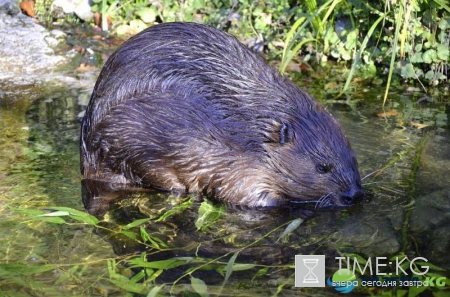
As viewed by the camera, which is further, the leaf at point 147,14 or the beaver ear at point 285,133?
the leaf at point 147,14

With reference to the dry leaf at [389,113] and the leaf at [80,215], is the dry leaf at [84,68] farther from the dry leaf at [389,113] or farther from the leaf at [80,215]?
the leaf at [80,215]

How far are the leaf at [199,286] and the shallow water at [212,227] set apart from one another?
0.03 m

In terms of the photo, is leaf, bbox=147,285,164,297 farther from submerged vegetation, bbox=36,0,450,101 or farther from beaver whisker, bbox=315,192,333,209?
submerged vegetation, bbox=36,0,450,101

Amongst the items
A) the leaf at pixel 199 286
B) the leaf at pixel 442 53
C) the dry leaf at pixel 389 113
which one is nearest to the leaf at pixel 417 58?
the leaf at pixel 442 53

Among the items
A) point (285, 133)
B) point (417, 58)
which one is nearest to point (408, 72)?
point (417, 58)

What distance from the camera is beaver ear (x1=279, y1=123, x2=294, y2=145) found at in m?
3.99

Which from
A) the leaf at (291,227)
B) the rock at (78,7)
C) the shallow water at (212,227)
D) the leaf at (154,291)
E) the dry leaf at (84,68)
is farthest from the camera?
the rock at (78,7)

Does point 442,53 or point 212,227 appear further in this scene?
point 442,53

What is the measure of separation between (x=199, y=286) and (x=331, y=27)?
4168 millimetres

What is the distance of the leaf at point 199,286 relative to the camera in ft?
9.68

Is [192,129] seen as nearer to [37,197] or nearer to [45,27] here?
[37,197]

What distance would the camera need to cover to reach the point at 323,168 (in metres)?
3.95

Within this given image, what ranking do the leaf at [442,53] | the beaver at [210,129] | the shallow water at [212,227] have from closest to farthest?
the shallow water at [212,227] → the beaver at [210,129] → the leaf at [442,53]

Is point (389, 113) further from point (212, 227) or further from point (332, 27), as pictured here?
point (212, 227)
